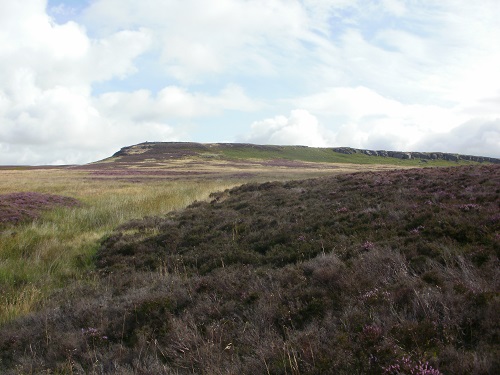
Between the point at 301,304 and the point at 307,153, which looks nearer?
the point at 301,304

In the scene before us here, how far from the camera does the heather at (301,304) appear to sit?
15.3 feet

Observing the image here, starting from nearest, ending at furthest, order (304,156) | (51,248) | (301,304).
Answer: (301,304), (51,248), (304,156)

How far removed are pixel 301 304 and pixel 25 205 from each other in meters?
20.0

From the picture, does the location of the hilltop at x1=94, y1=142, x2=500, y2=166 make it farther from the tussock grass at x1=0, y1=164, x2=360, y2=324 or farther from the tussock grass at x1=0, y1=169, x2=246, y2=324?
the tussock grass at x1=0, y1=164, x2=360, y2=324

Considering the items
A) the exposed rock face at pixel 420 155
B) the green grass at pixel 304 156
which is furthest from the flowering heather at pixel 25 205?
the exposed rock face at pixel 420 155

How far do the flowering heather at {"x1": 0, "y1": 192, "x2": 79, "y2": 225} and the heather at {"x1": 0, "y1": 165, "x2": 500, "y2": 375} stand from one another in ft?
29.0

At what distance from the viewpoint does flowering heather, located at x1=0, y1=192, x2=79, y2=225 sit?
1830 centimetres

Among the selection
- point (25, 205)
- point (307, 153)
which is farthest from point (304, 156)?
point (25, 205)

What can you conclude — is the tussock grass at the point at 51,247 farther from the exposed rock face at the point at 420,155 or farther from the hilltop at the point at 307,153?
the exposed rock face at the point at 420,155

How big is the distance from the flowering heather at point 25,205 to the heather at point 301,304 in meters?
8.85

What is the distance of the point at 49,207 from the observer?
848 inches

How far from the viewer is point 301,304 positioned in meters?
6.30

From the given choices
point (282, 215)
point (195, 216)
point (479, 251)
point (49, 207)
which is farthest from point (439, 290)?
point (49, 207)

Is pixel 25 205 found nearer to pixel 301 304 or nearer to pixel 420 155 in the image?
pixel 301 304
